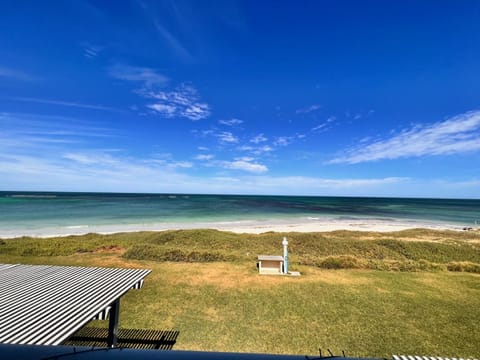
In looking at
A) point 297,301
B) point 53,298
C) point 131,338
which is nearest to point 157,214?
point 297,301

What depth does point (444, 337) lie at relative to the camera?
6.38m

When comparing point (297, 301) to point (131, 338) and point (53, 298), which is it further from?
point (53, 298)

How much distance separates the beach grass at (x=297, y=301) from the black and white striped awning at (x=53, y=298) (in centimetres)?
218

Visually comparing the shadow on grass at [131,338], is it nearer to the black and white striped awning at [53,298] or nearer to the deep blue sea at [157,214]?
the black and white striped awning at [53,298]

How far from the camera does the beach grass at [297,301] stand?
6.19 meters

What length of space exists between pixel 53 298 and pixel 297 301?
6888 millimetres

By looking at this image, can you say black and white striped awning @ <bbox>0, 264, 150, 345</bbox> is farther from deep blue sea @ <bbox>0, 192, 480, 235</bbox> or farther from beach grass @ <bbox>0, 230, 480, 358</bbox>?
deep blue sea @ <bbox>0, 192, 480, 235</bbox>

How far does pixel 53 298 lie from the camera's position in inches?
167

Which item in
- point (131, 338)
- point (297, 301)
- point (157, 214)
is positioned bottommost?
point (297, 301)

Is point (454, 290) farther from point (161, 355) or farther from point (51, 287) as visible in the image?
point (51, 287)

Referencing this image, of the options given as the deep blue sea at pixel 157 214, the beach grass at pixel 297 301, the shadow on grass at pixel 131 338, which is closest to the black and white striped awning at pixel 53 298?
the shadow on grass at pixel 131 338

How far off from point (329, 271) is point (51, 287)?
1062 cm

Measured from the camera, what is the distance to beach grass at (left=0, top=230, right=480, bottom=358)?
244 inches

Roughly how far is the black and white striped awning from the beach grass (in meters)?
2.18
